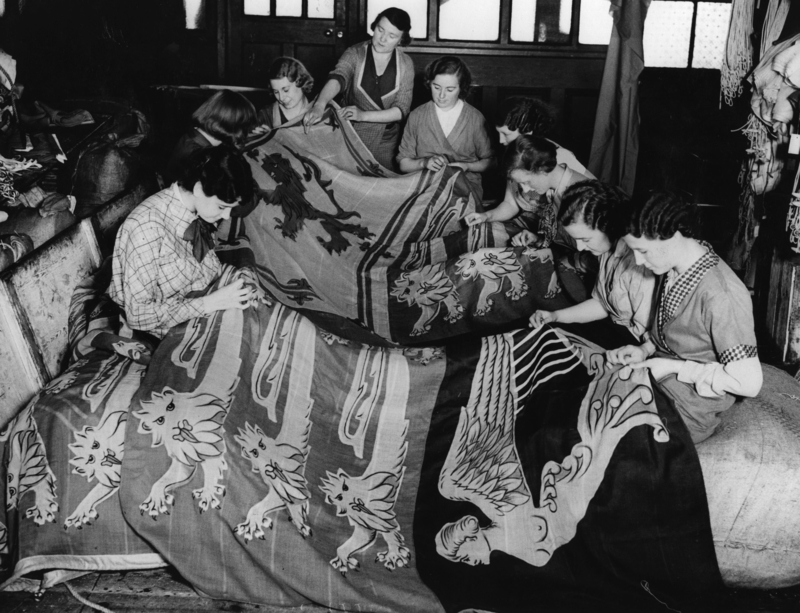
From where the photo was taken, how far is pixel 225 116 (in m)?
3.67

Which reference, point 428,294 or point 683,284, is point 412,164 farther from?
Result: point 683,284

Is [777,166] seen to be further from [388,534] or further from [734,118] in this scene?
[388,534]

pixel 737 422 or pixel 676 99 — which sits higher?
pixel 676 99

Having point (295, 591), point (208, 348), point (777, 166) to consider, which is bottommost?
point (295, 591)

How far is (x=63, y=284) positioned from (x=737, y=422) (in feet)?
7.85

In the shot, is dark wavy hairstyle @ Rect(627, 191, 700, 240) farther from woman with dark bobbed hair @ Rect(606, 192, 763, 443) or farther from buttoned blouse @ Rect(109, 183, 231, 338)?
buttoned blouse @ Rect(109, 183, 231, 338)

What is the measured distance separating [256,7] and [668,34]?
293 cm

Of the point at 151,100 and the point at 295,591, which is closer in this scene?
the point at 295,591

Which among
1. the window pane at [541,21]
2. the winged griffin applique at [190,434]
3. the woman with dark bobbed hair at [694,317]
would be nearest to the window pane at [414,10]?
the window pane at [541,21]

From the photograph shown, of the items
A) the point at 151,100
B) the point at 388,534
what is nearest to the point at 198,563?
the point at 388,534

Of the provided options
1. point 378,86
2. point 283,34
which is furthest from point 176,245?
point 283,34

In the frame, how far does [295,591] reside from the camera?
234cm

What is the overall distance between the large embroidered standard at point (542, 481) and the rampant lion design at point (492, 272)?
1000mm

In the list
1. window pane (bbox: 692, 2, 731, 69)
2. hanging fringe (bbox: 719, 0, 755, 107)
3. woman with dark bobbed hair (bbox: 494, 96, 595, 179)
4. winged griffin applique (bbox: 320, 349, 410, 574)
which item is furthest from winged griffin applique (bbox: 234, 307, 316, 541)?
window pane (bbox: 692, 2, 731, 69)
